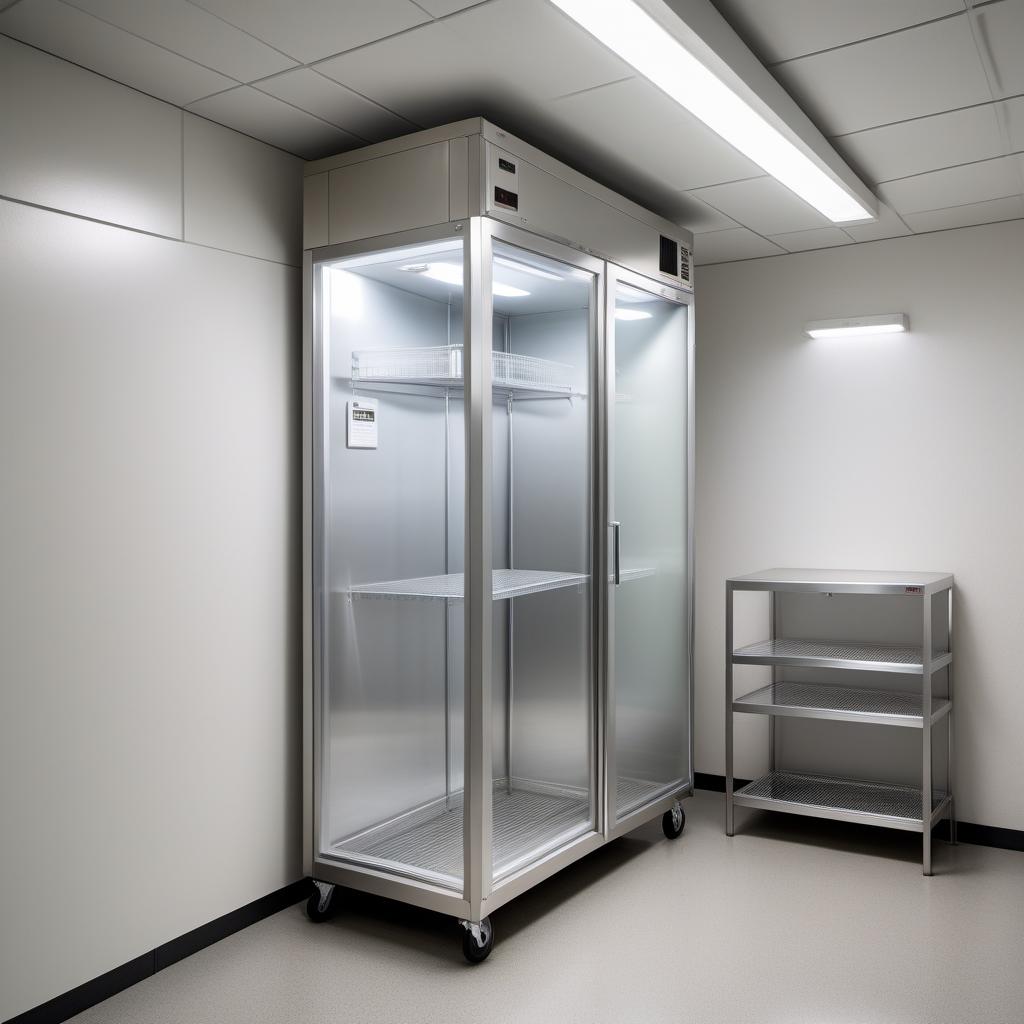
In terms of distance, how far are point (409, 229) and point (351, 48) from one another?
1.94 ft

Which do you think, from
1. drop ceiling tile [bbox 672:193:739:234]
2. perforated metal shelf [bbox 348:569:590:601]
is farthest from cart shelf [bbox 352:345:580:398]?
drop ceiling tile [bbox 672:193:739:234]

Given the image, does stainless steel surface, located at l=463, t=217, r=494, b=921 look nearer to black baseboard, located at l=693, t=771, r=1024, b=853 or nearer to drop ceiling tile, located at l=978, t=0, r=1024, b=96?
drop ceiling tile, located at l=978, t=0, r=1024, b=96

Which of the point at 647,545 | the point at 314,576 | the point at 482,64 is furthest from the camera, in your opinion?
the point at 647,545

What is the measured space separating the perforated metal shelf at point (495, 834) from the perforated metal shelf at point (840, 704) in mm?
1018

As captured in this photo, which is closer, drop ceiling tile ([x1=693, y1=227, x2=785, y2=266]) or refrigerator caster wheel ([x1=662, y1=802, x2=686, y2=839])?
refrigerator caster wheel ([x1=662, y1=802, x2=686, y2=839])

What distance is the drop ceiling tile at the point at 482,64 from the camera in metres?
2.50

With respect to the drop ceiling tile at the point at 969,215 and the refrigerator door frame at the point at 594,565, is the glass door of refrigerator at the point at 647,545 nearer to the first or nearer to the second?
the refrigerator door frame at the point at 594,565

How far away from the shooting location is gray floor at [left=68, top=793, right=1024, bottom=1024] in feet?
9.12

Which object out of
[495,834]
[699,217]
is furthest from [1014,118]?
[495,834]

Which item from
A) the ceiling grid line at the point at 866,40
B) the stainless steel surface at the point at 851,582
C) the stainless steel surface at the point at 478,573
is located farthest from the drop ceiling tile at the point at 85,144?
the stainless steel surface at the point at 851,582

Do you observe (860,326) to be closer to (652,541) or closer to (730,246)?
(730,246)

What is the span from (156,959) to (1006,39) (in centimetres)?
369

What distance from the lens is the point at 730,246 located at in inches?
186

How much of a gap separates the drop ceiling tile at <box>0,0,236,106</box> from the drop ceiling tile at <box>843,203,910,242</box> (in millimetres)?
2851
